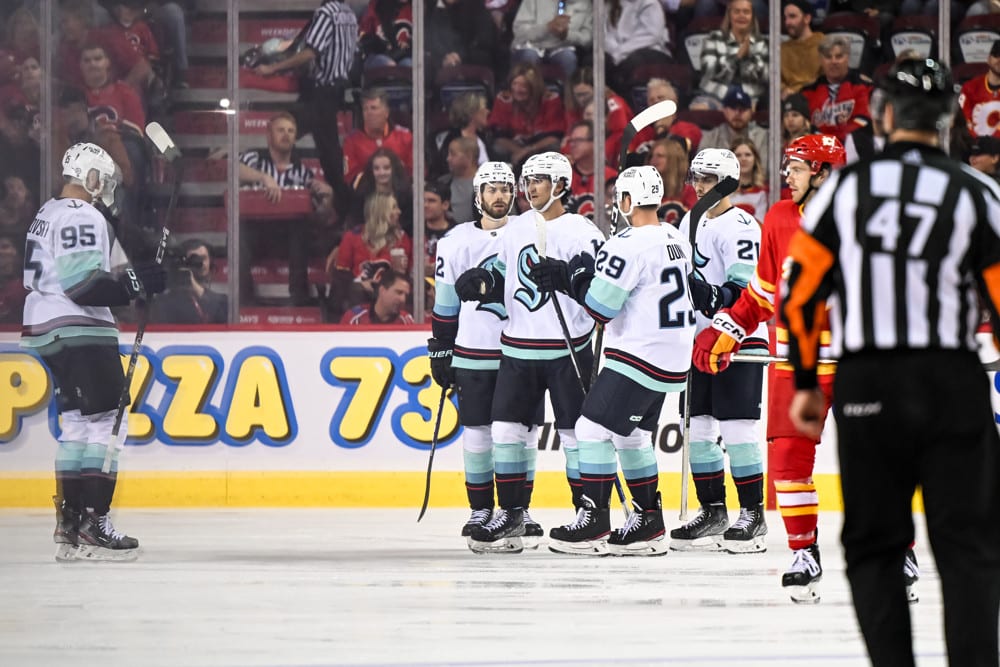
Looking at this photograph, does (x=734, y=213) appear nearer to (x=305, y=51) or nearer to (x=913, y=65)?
(x=305, y=51)

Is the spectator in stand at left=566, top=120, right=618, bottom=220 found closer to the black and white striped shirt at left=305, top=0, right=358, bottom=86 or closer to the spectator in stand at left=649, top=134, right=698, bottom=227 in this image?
the spectator in stand at left=649, top=134, right=698, bottom=227

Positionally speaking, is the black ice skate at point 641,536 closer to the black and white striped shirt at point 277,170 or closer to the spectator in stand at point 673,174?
the spectator in stand at point 673,174

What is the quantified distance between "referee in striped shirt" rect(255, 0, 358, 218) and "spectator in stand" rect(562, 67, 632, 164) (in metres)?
1.10

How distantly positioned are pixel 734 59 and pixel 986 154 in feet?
4.31

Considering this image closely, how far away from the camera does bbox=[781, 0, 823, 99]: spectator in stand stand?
832 cm

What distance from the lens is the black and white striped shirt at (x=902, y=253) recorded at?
8.86 ft

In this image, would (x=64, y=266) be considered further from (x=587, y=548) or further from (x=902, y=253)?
(x=902, y=253)

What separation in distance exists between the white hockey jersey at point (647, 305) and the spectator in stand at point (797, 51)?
2717mm

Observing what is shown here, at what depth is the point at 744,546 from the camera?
20.2 feet

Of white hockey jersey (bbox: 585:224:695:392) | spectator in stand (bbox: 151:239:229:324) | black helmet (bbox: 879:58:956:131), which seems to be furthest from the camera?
spectator in stand (bbox: 151:239:229:324)

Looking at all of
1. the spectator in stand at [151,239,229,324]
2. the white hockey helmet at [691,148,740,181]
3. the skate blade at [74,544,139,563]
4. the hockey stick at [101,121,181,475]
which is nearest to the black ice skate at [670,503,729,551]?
the white hockey helmet at [691,148,740,181]

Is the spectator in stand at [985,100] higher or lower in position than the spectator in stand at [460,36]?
lower

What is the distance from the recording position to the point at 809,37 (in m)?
8.38

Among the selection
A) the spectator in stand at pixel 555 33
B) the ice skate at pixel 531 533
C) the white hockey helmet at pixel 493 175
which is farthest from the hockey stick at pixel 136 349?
the spectator in stand at pixel 555 33
